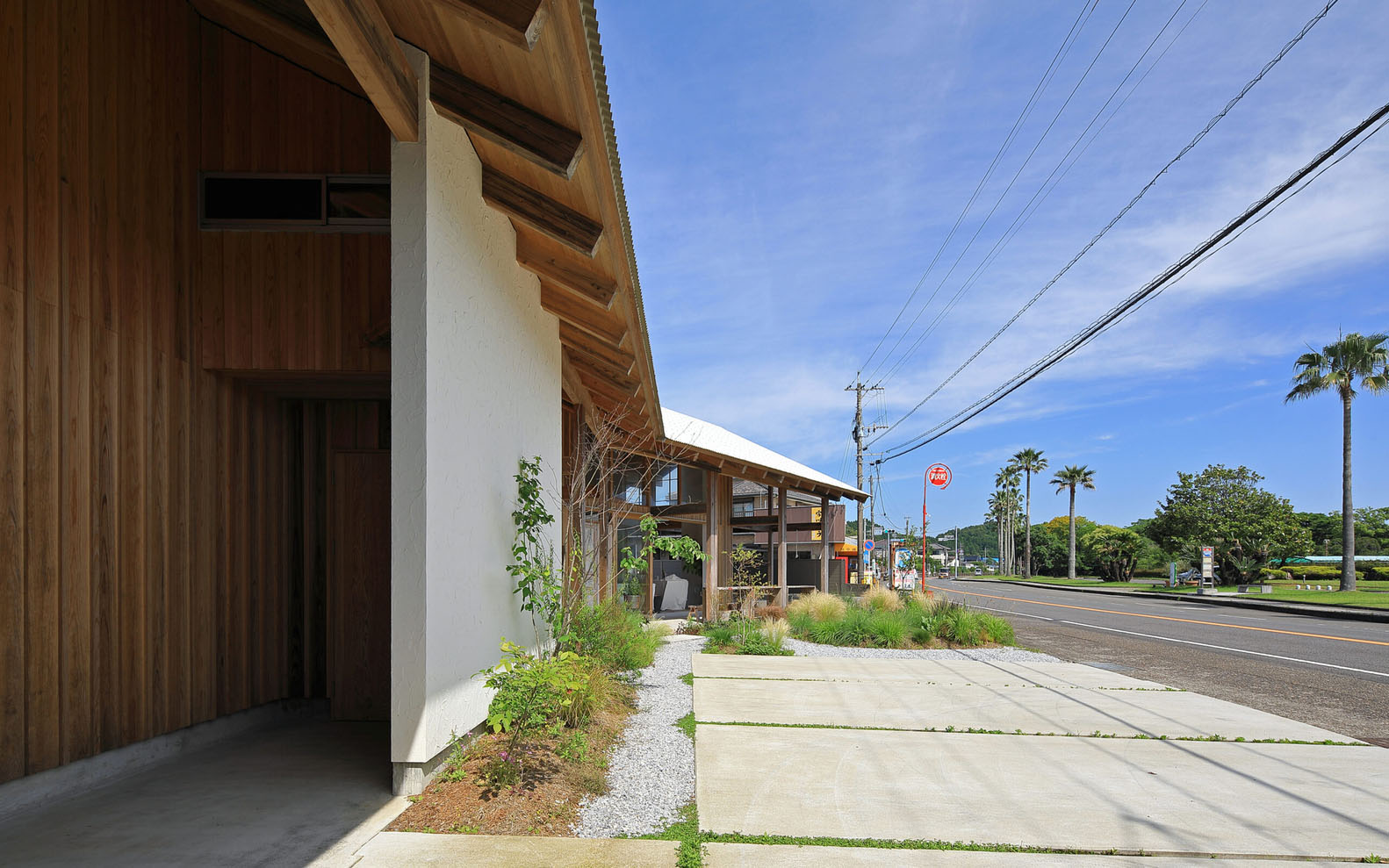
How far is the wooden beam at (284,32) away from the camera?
16.5ft

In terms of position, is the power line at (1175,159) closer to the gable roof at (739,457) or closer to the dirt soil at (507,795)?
the gable roof at (739,457)

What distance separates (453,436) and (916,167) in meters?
20.5

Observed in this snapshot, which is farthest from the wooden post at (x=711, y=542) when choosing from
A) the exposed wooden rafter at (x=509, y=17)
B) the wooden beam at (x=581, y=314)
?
the exposed wooden rafter at (x=509, y=17)

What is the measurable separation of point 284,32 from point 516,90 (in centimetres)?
188

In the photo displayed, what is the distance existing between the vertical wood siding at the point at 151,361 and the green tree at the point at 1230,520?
45.5 metres

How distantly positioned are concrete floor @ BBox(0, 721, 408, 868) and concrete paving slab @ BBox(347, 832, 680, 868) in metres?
0.18

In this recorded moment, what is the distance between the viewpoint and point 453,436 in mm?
4887

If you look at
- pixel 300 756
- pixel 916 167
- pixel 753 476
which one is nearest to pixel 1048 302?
pixel 916 167

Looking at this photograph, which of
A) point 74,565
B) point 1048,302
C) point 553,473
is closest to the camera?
point 74,565

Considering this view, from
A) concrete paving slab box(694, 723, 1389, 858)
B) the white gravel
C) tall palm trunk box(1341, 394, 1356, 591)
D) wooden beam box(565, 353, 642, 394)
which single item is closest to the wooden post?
the white gravel

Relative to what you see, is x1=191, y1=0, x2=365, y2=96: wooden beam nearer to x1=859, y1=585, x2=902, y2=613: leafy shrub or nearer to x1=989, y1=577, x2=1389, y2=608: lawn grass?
x1=859, y1=585, x2=902, y2=613: leafy shrub

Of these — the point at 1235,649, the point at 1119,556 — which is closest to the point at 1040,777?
the point at 1235,649

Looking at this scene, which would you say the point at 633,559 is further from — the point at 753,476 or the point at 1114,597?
the point at 1114,597

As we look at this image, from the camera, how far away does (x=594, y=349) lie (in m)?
9.55
